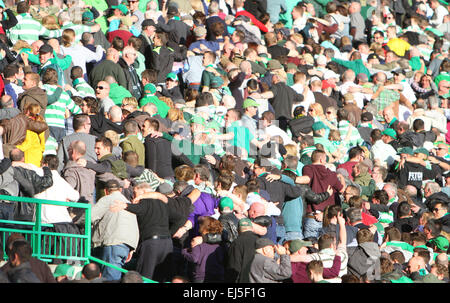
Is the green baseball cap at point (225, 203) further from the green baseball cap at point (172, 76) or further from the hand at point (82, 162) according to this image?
the green baseball cap at point (172, 76)

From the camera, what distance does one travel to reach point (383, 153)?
1977 cm

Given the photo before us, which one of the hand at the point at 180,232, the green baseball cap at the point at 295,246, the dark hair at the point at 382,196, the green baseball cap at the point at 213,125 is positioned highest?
the green baseball cap at the point at 213,125

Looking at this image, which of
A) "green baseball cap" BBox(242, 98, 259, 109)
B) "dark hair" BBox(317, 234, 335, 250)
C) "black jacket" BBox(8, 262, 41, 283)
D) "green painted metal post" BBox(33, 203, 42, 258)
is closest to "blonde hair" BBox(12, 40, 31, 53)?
"green baseball cap" BBox(242, 98, 259, 109)

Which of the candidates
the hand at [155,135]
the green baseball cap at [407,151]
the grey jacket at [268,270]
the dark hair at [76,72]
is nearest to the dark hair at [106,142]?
the hand at [155,135]

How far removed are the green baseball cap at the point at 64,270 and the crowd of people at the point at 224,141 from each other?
2cm

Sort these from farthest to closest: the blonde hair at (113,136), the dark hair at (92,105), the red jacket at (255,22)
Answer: the red jacket at (255,22)
the dark hair at (92,105)
the blonde hair at (113,136)

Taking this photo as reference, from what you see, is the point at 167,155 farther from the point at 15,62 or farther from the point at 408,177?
the point at 408,177

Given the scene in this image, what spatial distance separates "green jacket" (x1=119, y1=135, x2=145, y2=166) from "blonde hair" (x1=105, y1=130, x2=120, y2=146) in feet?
Answer: 0.34

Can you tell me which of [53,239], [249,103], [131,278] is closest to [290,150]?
[249,103]

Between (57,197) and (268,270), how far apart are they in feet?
8.40

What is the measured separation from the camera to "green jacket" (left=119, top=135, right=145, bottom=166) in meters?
15.5

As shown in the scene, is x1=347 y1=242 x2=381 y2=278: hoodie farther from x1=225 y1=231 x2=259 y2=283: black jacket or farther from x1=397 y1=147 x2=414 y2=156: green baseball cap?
x1=397 y1=147 x2=414 y2=156: green baseball cap

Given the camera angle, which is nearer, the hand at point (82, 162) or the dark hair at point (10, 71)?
the hand at point (82, 162)

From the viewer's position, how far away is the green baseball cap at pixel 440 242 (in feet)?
52.3
